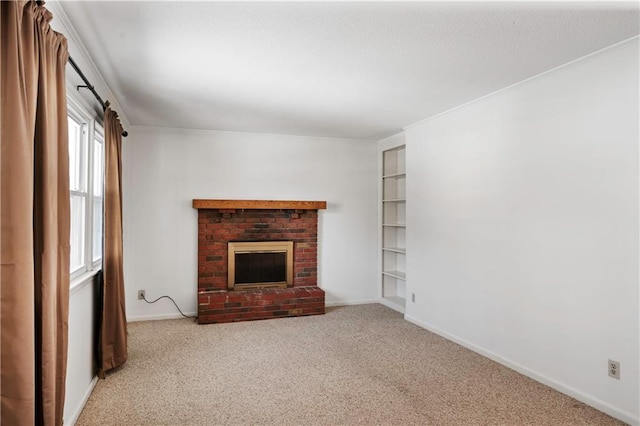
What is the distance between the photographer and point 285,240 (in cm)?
525

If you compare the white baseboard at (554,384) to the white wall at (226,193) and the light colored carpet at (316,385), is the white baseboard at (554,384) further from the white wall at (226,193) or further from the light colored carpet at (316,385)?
the white wall at (226,193)

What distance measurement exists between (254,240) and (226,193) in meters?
0.73

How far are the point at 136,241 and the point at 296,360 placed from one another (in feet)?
8.76

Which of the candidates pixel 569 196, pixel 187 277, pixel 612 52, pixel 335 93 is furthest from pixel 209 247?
pixel 612 52

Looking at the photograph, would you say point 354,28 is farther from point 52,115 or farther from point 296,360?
point 296,360

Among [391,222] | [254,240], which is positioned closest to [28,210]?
[254,240]

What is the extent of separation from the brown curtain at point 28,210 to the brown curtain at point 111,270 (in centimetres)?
128

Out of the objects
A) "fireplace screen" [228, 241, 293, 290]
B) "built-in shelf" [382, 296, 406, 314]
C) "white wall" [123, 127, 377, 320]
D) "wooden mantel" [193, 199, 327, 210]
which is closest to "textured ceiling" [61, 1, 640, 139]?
"white wall" [123, 127, 377, 320]

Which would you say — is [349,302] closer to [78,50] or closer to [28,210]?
[78,50]

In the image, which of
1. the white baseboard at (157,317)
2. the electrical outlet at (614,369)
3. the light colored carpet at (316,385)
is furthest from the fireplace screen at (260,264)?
the electrical outlet at (614,369)

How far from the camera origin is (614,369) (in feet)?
8.27

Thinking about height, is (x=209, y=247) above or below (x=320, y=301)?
above

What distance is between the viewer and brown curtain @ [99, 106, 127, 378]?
295 cm

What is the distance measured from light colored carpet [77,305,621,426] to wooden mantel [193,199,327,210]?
1.56 m
